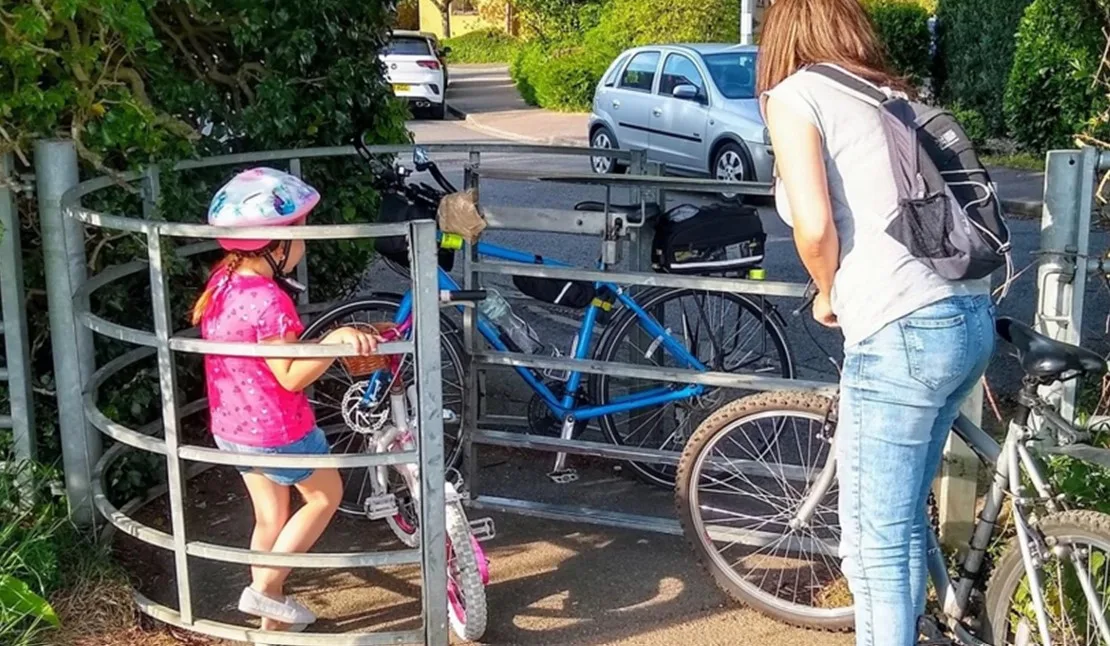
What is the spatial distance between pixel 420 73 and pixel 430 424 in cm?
2223

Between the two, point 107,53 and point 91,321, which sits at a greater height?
point 107,53

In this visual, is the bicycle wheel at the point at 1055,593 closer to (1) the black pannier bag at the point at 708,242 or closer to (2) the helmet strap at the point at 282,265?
(1) the black pannier bag at the point at 708,242

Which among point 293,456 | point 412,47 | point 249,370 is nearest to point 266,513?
point 293,456

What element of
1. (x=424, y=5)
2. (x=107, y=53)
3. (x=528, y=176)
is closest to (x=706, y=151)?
(x=528, y=176)

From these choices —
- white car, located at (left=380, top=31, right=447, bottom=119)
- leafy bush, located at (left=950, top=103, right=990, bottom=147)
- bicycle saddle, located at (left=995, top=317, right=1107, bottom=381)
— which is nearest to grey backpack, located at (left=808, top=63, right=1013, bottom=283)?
bicycle saddle, located at (left=995, top=317, right=1107, bottom=381)

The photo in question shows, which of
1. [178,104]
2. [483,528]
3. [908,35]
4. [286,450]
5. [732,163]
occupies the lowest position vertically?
[483,528]

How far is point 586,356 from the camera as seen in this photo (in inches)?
197

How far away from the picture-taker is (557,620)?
4.09 m

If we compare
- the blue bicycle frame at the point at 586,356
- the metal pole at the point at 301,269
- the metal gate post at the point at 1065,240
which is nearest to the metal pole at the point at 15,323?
the metal pole at the point at 301,269

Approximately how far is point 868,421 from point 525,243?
314 inches

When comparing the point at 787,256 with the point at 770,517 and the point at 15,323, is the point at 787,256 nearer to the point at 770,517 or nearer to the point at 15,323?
the point at 770,517

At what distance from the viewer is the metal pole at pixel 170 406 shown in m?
3.62

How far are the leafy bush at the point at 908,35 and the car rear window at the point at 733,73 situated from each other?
538 centimetres

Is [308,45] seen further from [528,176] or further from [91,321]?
[91,321]
